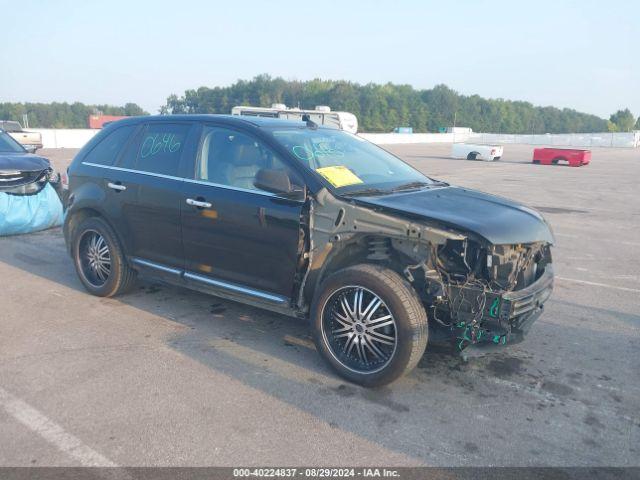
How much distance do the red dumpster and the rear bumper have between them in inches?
1150

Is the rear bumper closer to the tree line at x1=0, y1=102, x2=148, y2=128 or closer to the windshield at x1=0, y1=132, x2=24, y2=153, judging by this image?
the windshield at x1=0, y1=132, x2=24, y2=153

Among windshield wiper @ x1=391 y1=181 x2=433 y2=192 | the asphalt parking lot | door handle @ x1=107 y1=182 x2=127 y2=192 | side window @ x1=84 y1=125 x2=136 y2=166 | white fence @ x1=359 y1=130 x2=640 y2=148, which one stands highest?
white fence @ x1=359 y1=130 x2=640 y2=148

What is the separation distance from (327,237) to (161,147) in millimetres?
2108

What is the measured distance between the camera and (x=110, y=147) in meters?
5.65

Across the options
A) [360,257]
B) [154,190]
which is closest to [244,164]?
[154,190]

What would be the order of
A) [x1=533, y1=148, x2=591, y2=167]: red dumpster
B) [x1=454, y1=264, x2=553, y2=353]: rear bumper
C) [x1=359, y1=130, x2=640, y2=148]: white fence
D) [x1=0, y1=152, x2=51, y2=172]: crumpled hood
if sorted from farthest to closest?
[x1=359, y1=130, x2=640, y2=148]: white fence, [x1=533, y1=148, x2=591, y2=167]: red dumpster, [x1=0, y1=152, x2=51, y2=172]: crumpled hood, [x1=454, y1=264, x2=553, y2=353]: rear bumper

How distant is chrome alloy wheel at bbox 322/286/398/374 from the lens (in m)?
3.77

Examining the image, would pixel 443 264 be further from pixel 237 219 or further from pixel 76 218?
pixel 76 218

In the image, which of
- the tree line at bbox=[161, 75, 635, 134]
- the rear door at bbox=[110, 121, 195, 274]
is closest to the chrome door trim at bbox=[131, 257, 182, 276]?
the rear door at bbox=[110, 121, 195, 274]

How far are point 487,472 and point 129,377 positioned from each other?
2483 millimetres

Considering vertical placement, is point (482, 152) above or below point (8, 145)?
above

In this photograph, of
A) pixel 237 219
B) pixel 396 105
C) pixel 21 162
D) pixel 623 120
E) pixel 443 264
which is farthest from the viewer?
pixel 623 120

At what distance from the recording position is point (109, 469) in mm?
2869

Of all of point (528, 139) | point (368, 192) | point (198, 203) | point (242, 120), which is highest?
point (528, 139)
